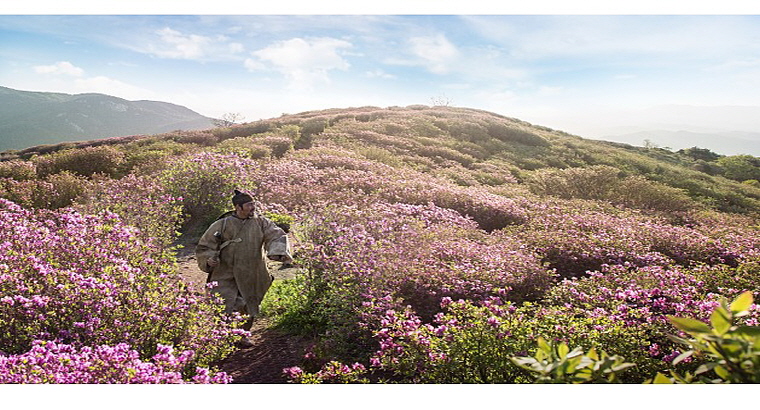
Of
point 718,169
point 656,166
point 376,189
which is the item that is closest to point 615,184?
point 376,189

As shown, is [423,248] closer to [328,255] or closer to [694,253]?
[328,255]

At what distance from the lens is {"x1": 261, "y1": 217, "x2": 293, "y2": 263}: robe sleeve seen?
5348 mm

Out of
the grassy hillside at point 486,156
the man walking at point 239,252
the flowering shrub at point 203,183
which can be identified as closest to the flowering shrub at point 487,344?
the man walking at point 239,252

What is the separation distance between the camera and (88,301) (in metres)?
3.97

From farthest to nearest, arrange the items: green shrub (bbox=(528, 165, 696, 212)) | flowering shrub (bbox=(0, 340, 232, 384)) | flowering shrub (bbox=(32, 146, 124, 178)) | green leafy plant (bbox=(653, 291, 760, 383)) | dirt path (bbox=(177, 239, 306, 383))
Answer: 1. flowering shrub (bbox=(32, 146, 124, 178))
2. green shrub (bbox=(528, 165, 696, 212))
3. dirt path (bbox=(177, 239, 306, 383))
4. flowering shrub (bbox=(0, 340, 232, 384))
5. green leafy plant (bbox=(653, 291, 760, 383))

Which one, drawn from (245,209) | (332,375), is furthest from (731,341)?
(245,209)

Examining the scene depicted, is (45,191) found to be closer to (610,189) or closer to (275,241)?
(275,241)

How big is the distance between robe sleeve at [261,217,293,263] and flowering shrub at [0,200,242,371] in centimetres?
90

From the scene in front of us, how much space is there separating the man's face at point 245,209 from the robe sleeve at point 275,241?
228 millimetres

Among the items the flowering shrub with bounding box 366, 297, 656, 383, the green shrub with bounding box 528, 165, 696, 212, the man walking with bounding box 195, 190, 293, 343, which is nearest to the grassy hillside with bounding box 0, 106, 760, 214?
the green shrub with bounding box 528, 165, 696, 212

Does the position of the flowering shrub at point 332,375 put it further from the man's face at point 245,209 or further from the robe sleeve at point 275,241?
the man's face at point 245,209

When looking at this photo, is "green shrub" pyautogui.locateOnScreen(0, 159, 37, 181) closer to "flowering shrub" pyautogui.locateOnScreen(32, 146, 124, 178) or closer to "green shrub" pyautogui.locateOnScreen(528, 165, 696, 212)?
"flowering shrub" pyautogui.locateOnScreen(32, 146, 124, 178)

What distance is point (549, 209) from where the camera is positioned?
11.5 metres

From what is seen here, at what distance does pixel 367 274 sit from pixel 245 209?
5.79ft
